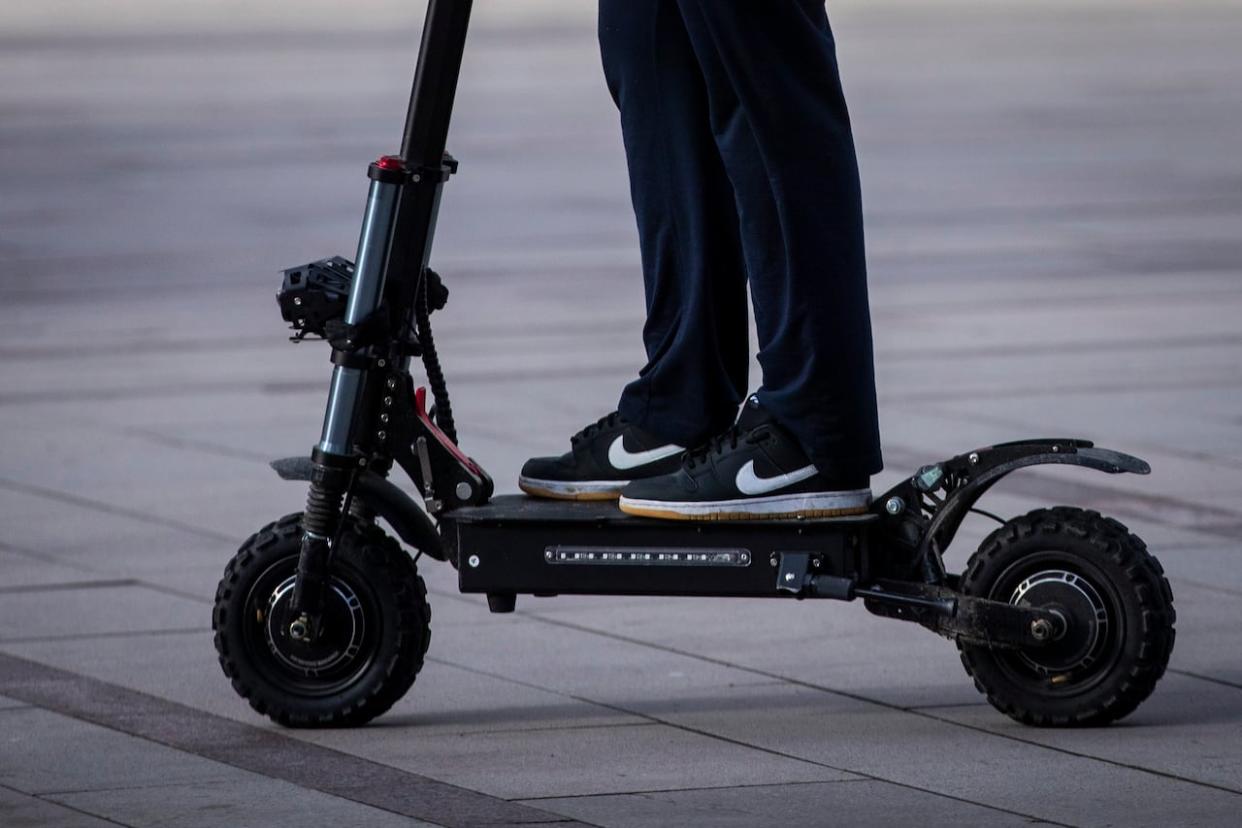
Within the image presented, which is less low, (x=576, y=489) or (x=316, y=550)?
(x=576, y=489)

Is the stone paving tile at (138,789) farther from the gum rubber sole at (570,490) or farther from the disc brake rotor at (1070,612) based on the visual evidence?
the disc brake rotor at (1070,612)

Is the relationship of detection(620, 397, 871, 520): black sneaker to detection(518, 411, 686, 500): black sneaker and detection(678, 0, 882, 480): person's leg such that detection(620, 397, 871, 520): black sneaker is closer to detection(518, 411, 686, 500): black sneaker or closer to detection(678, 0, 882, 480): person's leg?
detection(678, 0, 882, 480): person's leg

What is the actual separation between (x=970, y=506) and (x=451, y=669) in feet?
4.18

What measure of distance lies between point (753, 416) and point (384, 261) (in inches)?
30.0

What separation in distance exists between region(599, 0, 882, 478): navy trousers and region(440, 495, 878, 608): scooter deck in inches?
5.8

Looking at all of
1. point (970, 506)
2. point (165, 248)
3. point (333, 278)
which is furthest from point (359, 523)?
point (165, 248)

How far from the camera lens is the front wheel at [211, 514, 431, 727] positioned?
4934 mm

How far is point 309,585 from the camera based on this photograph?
4883 millimetres

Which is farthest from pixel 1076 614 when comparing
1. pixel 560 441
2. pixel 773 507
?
pixel 560 441

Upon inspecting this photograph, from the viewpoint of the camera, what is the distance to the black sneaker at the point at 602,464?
5.10 metres

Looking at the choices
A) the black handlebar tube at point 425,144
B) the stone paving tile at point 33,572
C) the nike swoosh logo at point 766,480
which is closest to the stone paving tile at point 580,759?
the nike swoosh logo at point 766,480

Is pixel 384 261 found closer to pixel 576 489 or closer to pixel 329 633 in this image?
pixel 576 489

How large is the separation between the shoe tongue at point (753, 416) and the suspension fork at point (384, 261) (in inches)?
26.5

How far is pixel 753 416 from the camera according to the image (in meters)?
4.95
